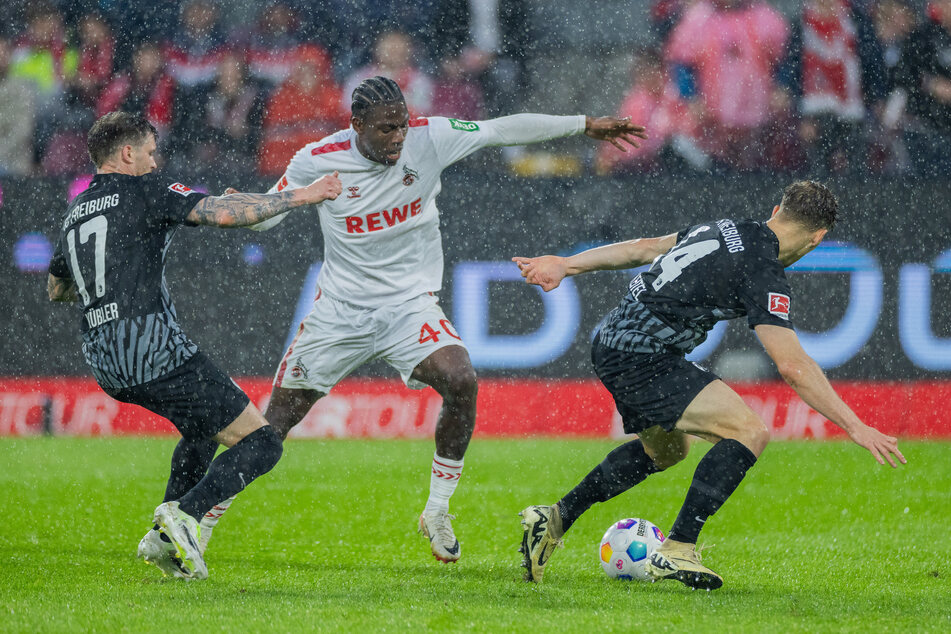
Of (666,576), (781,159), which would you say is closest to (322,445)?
(781,159)

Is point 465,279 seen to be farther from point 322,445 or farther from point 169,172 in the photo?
point 169,172

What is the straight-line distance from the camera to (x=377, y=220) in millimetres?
5883

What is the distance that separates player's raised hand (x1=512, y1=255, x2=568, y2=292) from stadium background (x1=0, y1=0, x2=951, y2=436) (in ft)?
15.8

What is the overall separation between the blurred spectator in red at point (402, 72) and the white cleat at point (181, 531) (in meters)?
6.77

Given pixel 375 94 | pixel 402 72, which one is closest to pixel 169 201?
pixel 375 94

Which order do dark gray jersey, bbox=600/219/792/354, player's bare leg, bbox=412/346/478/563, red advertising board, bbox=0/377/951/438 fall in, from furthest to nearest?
red advertising board, bbox=0/377/951/438 < player's bare leg, bbox=412/346/478/563 < dark gray jersey, bbox=600/219/792/354

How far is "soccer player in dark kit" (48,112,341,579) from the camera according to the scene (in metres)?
4.77

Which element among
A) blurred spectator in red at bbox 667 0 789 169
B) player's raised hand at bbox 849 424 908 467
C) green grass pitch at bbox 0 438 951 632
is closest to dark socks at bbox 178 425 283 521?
green grass pitch at bbox 0 438 951 632

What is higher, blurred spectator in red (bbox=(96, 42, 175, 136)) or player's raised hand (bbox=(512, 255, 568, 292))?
blurred spectator in red (bbox=(96, 42, 175, 136))

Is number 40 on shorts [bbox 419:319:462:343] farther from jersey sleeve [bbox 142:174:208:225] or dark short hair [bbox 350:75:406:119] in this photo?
jersey sleeve [bbox 142:174:208:225]

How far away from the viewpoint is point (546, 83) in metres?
10.9

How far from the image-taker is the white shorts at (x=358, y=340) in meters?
5.76

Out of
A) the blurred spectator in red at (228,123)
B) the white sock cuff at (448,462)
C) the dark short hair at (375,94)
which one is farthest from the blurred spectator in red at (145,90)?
the white sock cuff at (448,462)

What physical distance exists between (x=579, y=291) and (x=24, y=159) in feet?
16.5
